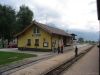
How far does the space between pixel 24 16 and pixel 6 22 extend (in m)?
17.7

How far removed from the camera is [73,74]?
15375 mm

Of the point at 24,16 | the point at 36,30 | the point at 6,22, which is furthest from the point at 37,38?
the point at 24,16

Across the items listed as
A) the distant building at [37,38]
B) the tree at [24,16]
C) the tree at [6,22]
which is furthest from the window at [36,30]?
the tree at [24,16]

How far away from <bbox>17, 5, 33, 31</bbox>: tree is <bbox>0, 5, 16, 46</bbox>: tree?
418 inches

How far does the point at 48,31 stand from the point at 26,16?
40.5m

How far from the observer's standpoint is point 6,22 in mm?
64500

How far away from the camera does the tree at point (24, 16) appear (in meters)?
79.6

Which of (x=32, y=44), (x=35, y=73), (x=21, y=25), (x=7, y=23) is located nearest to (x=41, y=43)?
(x=32, y=44)

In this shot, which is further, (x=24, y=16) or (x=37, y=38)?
(x=24, y=16)

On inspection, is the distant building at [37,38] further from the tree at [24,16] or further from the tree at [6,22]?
the tree at [24,16]

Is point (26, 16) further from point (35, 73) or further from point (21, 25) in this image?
point (35, 73)

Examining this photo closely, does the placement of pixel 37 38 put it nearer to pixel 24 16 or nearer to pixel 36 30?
pixel 36 30

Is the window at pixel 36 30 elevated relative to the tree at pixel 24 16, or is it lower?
lower

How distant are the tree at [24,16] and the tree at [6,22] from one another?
10.6 meters
